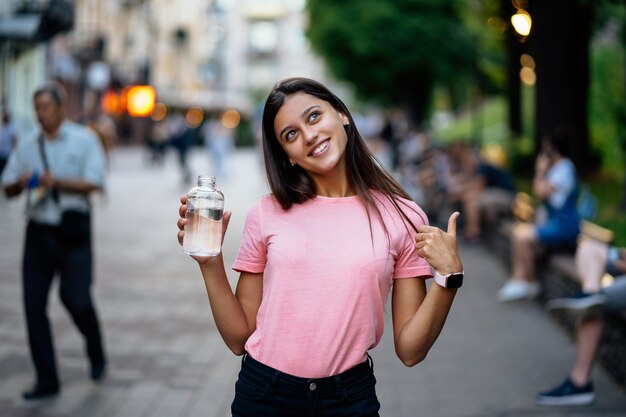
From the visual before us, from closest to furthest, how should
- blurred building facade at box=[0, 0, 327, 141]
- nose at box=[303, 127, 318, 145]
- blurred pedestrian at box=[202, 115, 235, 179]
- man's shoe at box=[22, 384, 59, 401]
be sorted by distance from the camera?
1. nose at box=[303, 127, 318, 145]
2. man's shoe at box=[22, 384, 59, 401]
3. blurred building facade at box=[0, 0, 327, 141]
4. blurred pedestrian at box=[202, 115, 235, 179]

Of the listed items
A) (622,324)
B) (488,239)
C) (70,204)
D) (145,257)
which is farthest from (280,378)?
(488,239)

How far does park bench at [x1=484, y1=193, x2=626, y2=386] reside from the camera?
22.6ft

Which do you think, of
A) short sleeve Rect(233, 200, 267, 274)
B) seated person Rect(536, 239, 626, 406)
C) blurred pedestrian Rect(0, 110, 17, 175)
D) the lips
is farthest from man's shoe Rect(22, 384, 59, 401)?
blurred pedestrian Rect(0, 110, 17, 175)

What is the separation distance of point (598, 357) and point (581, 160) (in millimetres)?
8888

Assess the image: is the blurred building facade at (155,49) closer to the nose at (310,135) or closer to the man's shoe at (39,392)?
the man's shoe at (39,392)

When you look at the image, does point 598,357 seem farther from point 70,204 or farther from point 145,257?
point 145,257

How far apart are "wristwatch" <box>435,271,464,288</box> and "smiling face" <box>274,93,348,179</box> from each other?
18.2 inches

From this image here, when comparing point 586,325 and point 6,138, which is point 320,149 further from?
point 6,138

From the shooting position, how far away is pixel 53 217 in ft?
20.6

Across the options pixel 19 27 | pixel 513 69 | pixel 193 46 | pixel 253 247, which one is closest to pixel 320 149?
pixel 253 247

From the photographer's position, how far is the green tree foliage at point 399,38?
3669cm

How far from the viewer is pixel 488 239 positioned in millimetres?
14977

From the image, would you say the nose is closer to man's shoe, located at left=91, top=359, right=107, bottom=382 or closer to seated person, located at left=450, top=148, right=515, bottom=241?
man's shoe, located at left=91, top=359, right=107, bottom=382

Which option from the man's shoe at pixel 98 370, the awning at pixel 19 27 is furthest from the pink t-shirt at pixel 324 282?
the awning at pixel 19 27
